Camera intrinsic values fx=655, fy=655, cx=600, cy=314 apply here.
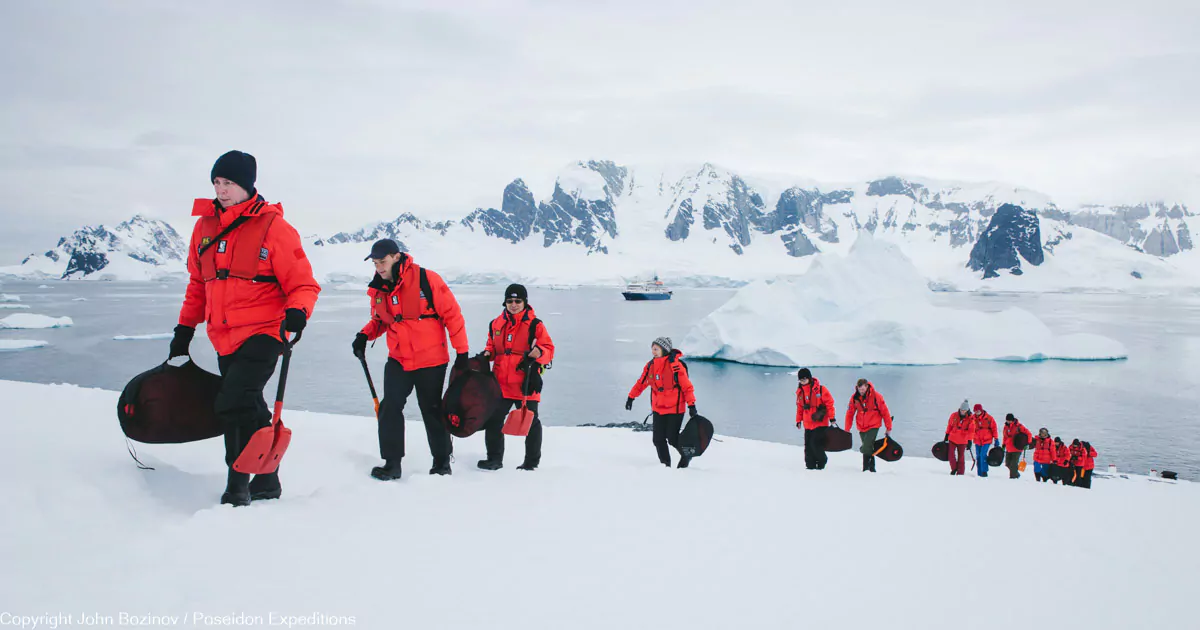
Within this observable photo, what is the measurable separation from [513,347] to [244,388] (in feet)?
7.02

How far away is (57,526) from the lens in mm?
2820

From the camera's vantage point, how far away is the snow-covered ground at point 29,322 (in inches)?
1447

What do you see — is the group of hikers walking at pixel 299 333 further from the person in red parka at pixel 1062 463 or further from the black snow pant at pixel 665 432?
the person in red parka at pixel 1062 463

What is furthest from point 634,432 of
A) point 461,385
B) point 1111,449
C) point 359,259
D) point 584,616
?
point 359,259

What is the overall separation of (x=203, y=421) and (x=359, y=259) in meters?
205

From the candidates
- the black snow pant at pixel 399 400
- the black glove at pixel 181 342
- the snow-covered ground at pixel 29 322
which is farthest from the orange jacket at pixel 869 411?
the snow-covered ground at pixel 29 322

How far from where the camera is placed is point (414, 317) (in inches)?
176

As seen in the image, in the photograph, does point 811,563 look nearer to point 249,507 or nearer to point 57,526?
point 249,507

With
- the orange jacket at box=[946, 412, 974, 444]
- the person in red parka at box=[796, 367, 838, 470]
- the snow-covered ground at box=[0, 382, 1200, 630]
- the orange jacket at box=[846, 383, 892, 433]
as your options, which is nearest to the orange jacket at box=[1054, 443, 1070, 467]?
the orange jacket at box=[946, 412, 974, 444]

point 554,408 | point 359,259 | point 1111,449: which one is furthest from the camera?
point 359,259

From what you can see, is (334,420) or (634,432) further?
(634,432)

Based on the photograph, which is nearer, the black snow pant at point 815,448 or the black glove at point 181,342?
the black glove at point 181,342

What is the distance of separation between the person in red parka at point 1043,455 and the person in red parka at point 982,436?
633 mm

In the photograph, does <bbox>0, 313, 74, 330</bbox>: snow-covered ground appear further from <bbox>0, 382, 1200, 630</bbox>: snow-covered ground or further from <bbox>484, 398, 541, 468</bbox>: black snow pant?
<bbox>484, 398, 541, 468</bbox>: black snow pant
